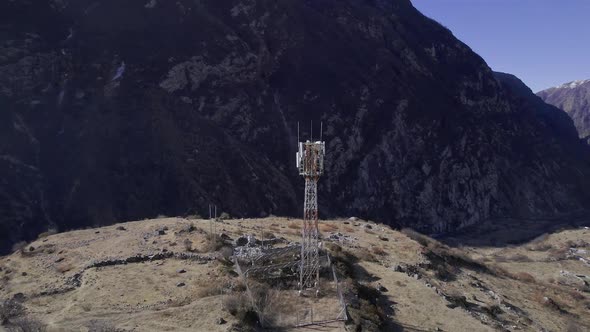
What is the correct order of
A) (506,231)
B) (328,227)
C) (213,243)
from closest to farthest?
(213,243)
(328,227)
(506,231)

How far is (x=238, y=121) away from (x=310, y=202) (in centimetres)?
4814

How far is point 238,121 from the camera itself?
6856 cm

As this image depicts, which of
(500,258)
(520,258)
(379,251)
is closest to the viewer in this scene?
(379,251)

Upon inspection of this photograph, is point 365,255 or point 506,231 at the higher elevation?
point 365,255

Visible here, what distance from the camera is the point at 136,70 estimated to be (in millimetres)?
66375

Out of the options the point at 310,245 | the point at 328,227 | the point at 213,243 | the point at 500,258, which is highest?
the point at 310,245

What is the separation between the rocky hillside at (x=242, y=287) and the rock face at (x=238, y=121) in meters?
21.8

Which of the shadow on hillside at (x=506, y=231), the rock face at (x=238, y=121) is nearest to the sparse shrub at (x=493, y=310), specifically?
the rock face at (x=238, y=121)

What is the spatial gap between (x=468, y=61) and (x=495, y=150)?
2490 centimetres

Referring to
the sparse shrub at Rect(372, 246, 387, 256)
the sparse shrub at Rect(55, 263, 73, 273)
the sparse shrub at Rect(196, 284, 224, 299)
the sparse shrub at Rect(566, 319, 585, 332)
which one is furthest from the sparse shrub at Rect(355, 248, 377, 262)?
the sparse shrub at Rect(55, 263, 73, 273)

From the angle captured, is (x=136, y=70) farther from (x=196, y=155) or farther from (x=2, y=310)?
(x=2, y=310)

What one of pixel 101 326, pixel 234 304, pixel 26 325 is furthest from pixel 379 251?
pixel 26 325

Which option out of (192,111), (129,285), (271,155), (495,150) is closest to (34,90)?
(192,111)

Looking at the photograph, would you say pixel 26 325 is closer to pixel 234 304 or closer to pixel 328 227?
pixel 234 304
